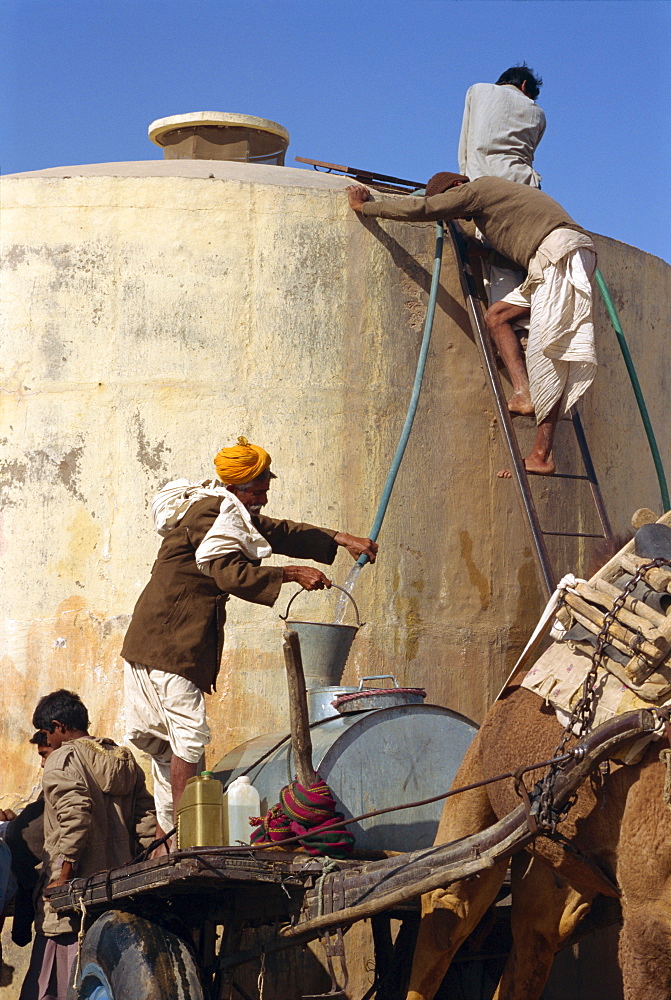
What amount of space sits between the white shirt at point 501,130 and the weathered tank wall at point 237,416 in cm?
59

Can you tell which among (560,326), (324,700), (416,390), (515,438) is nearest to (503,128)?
(560,326)

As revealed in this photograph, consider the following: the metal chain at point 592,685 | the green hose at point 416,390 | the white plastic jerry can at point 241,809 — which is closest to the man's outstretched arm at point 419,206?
Answer: the green hose at point 416,390

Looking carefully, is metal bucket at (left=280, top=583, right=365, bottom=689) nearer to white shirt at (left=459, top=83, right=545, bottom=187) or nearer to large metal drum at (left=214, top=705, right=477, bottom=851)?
large metal drum at (left=214, top=705, right=477, bottom=851)

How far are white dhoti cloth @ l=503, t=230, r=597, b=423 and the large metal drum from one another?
6.90 feet

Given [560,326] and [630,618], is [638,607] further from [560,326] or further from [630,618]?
[560,326]

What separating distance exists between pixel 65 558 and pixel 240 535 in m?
2.00

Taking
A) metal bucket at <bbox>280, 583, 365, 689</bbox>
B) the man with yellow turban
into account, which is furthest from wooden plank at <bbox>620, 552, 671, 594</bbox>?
metal bucket at <bbox>280, 583, 365, 689</bbox>

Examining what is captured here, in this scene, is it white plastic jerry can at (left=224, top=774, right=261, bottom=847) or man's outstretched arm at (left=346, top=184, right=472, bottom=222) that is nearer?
white plastic jerry can at (left=224, top=774, right=261, bottom=847)

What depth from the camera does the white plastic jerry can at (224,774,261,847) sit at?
16.6 ft

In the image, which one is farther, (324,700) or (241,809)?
(324,700)

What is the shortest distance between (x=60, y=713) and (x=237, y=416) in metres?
2.01

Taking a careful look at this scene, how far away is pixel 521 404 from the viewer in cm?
698

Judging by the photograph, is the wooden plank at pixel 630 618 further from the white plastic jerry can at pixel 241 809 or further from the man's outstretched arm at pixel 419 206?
the man's outstretched arm at pixel 419 206

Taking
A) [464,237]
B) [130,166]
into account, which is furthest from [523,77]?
[130,166]
